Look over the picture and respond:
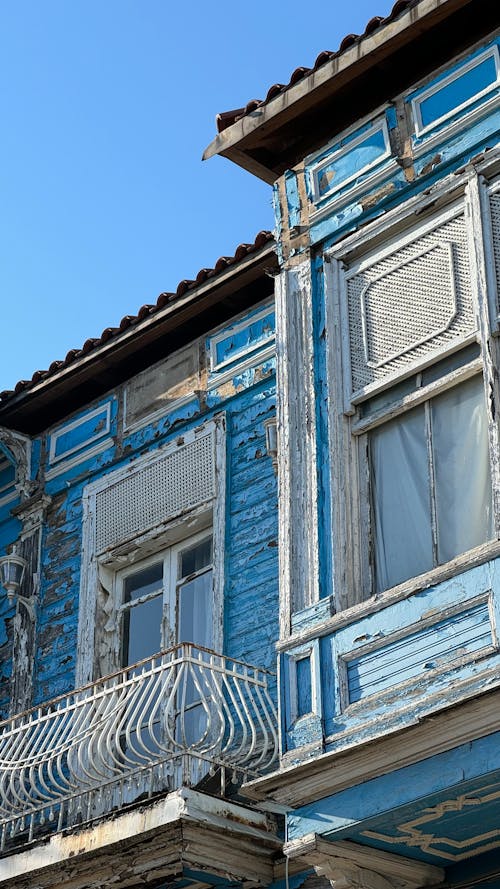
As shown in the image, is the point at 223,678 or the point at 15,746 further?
the point at 15,746

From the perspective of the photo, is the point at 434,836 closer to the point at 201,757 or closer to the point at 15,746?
the point at 201,757

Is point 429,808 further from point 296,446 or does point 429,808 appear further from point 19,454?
point 19,454

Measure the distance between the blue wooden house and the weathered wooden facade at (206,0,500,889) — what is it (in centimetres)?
113

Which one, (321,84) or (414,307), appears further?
(321,84)

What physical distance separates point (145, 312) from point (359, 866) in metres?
5.06

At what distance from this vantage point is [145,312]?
38.1 ft

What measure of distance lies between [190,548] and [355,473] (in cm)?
277

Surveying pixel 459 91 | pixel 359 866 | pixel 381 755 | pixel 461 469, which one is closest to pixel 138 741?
pixel 359 866

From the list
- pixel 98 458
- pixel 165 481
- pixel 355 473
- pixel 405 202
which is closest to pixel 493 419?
pixel 355 473

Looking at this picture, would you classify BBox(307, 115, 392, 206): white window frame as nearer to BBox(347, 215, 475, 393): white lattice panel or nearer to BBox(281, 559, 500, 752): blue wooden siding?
BBox(347, 215, 475, 393): white lattice panel

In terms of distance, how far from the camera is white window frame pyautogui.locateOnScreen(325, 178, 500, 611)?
8.16 metres

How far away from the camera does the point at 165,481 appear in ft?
37.0

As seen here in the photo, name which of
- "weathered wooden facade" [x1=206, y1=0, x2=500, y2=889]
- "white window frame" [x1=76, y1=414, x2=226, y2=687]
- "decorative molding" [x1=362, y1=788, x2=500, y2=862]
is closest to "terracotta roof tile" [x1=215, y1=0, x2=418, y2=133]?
"weathered wooden facade" [x1=206, y1=0, x2=500, y2=889]

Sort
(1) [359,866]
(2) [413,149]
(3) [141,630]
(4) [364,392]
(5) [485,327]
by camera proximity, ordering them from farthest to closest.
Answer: (3) [141,630], (2) [413,149], (4) [364,392], (5) [485,327], (1) [359,866]
